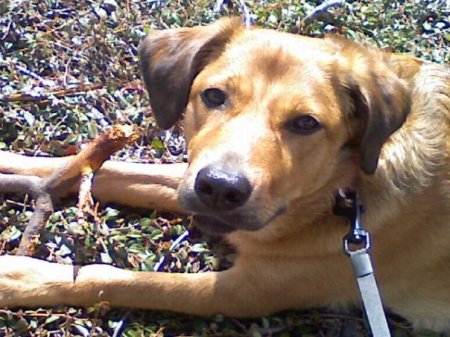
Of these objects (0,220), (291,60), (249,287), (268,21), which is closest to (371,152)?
(291,60)

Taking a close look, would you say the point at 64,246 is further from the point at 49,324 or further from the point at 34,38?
the point at 34,38

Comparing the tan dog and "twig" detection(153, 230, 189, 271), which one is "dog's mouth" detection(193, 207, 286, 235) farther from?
"twig" detection(153, 230, 189, 271)

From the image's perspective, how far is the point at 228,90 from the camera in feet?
13.3

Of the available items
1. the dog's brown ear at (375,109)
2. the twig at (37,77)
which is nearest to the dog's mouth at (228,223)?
the dog's brown ear at (375,109)

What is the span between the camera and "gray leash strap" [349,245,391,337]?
385 centimetres

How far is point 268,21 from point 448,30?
134cm

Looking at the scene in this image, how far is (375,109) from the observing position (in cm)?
407

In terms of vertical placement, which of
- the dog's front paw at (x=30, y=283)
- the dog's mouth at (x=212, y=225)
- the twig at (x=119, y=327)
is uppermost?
the dog's mouth at (x=212, y=225)

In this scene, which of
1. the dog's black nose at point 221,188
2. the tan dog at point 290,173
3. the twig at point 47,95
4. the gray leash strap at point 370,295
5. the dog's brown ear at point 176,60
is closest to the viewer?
the dog's black nose at point 221,188

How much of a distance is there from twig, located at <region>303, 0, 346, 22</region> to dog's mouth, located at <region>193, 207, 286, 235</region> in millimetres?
2779

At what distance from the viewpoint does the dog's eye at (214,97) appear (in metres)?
4.06

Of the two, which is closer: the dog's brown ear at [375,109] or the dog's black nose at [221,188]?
the dog's black nose at [221,188]

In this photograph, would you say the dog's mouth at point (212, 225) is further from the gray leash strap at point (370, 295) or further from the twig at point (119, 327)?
the twig at point (119, 327)

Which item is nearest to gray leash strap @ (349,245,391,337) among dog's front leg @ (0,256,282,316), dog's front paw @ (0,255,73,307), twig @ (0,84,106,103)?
dog's front leg @ (0,256,282,316)
